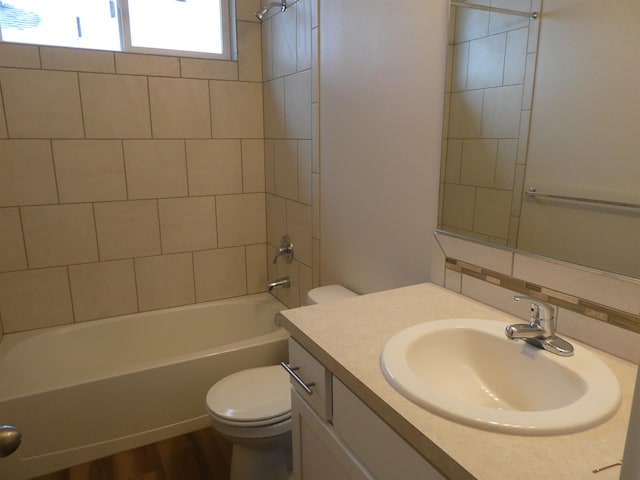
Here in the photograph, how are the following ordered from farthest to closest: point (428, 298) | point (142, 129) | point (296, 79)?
point (142, 129), point (296, 79), point (428, 298)

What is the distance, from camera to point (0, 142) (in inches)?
84.6

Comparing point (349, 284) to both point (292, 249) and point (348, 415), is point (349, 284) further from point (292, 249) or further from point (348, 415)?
point (348, 415)

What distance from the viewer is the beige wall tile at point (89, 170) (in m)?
2.28

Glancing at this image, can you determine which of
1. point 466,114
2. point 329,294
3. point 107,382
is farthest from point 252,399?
point 466,114

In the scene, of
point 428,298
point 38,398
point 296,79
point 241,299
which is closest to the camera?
point 428,298

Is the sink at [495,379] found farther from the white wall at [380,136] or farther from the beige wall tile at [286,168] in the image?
the beige wall tile at [286,168]

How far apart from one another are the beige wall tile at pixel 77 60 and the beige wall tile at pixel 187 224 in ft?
2.51

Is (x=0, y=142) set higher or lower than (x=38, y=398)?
higher

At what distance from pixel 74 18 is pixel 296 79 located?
1.22 meters

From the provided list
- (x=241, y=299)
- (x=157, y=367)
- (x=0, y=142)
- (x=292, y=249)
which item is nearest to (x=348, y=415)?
(x=157, y=367)

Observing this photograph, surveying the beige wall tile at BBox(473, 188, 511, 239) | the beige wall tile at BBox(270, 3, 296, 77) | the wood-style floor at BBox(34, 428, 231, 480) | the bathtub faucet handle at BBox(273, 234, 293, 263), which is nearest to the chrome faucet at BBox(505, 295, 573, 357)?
the beige wall tile at BBox(473, 188, 511, 239)

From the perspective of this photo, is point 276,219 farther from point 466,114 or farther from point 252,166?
point 466,114

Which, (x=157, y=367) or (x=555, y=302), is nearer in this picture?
(x=555, y=302)

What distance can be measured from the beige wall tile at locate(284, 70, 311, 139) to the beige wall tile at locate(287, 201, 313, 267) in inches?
15.0
